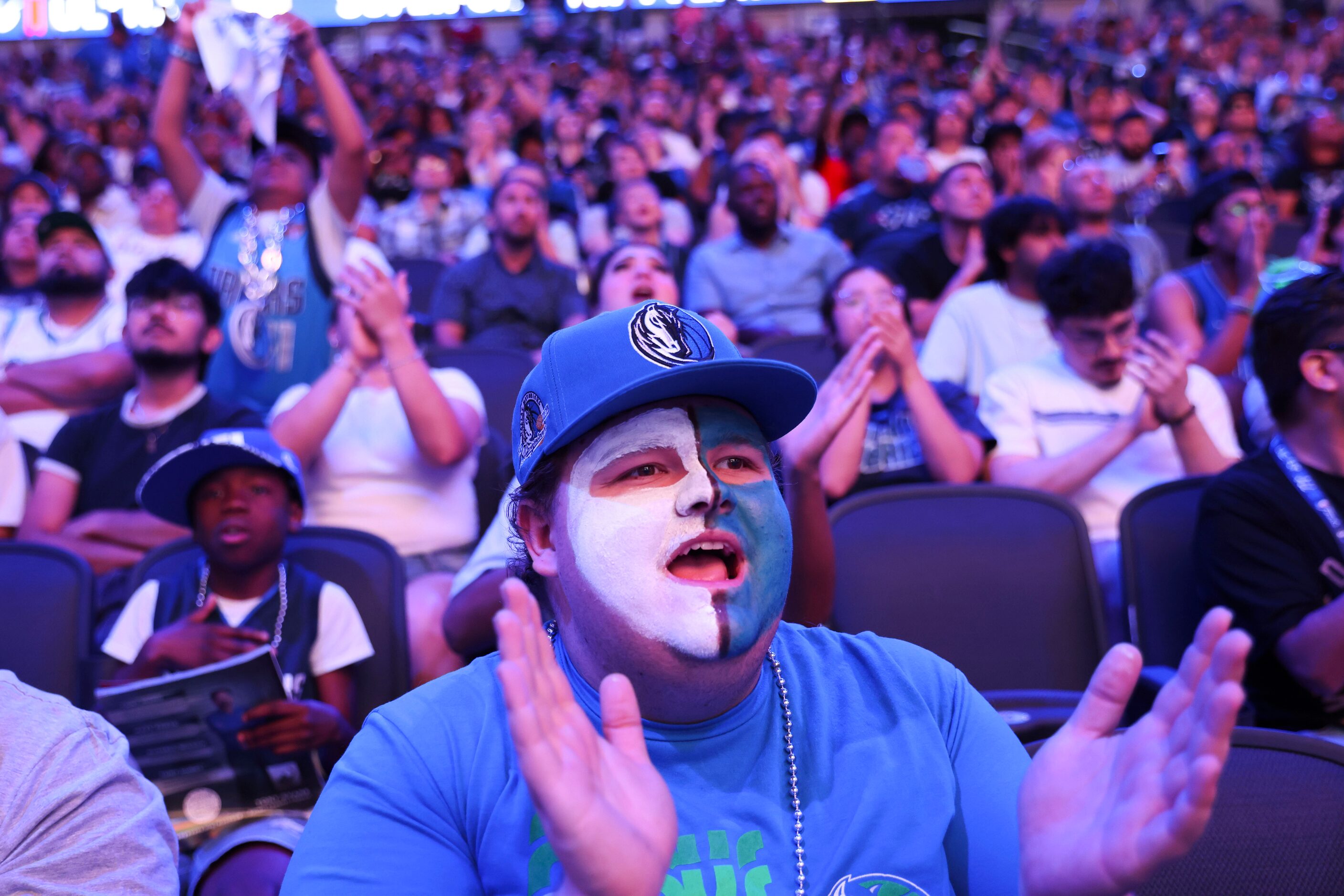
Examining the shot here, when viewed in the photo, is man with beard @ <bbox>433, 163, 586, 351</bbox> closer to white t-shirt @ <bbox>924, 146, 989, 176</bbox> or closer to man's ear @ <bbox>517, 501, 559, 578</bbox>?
white t-shirt @ <bbox>924, 146, 989, 176</bbox>

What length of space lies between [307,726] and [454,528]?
1.20 m

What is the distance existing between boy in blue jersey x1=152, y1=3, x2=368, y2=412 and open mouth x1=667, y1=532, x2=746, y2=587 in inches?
122

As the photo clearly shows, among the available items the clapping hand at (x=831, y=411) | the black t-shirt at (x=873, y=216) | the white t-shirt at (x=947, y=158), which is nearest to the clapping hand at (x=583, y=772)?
the clapping hand at (x=831, y=411)

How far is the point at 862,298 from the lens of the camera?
3.50m

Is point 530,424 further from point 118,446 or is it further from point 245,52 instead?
point 245,52

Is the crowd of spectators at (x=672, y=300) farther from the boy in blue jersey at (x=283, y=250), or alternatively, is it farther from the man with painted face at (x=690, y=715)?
the man with painted face at (x=690, y=715)

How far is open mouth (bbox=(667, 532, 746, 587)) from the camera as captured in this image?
48.4 inches

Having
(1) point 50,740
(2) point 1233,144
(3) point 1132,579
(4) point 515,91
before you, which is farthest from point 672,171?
(1) point 50,740

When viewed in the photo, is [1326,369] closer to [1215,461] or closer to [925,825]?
[1215,461]

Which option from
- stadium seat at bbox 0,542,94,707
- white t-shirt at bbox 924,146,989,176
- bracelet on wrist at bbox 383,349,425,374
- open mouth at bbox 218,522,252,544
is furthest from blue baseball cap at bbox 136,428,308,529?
white t-shirt at bbox 924,146,989,176

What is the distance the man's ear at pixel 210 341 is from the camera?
11.3 ft

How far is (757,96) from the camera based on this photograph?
1141 centimetres

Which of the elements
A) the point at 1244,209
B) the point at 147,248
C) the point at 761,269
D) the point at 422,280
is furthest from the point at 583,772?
the point at 147,248

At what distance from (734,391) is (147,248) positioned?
5.54 meters
